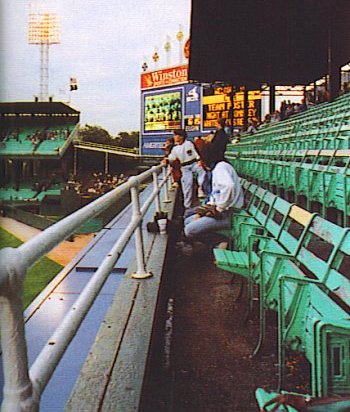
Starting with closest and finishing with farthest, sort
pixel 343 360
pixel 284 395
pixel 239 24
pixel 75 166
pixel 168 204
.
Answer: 1. pixel 284 395
2. pixel 343 360
3. pixel 168 204
4. pixel 239 24
5. pixel 75 166

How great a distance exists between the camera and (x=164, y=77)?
1247 inches

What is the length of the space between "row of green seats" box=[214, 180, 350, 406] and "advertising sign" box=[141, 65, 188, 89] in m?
27.7

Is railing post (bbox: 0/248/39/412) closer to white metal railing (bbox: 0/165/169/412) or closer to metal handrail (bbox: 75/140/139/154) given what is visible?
white metal railing (bbox: 0/165/169/412)

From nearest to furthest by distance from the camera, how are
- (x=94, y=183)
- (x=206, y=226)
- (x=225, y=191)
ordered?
(x=225, y=191) < (x=206, y=226) < (x=94, y=183)

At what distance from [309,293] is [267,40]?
13.1m

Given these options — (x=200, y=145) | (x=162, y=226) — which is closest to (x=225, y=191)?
(x=162, y=226)

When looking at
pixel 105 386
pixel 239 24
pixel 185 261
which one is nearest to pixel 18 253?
pixel 105 386

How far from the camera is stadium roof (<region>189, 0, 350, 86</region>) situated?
11.5 m

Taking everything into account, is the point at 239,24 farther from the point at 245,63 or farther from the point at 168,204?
the point at 168,204

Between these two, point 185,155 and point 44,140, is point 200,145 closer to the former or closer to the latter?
point 185,155

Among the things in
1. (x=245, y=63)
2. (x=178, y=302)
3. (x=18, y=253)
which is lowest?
(x=178, y=302)

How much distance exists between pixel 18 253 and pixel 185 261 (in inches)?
145

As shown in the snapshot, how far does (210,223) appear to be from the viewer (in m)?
3.89

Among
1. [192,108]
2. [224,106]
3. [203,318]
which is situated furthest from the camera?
[192,108]
